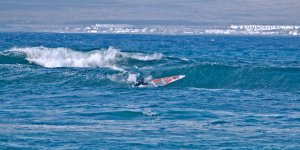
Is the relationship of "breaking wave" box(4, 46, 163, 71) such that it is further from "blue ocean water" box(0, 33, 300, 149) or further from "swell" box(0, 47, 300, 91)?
"blue ocean water" box(0, 33, 300, 149)

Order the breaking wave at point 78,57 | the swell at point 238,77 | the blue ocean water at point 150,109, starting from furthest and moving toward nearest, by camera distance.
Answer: the breaking wave at point 78,57
the swell at point 238,77
the blue ocean water at point 150,109

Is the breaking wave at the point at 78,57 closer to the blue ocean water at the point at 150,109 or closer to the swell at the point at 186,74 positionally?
the swell at the point at 186,74

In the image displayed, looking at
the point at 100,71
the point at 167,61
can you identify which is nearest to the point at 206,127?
the point at 100,71

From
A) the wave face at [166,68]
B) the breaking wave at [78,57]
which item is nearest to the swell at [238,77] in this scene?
the wave face at [166,68]

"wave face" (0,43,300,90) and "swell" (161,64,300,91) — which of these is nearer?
"swell" (161,64,300,91)

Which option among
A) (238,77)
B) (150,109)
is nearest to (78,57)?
(238,77)

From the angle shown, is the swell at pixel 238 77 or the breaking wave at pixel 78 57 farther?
the breaking wave at pixel 78 57

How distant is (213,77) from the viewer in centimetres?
3419

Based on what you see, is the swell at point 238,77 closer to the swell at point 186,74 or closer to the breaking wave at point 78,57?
the swell at point 186,74

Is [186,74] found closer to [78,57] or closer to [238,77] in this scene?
[238,77]

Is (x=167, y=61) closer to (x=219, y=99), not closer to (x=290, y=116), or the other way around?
(x=219, y=99)

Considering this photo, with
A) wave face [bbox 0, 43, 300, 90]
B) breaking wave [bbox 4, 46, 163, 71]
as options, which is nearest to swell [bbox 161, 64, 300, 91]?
wave face [bbox 0, 43, 300, 90]

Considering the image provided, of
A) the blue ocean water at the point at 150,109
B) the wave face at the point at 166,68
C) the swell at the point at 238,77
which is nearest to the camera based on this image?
the blue ocean water at the point at 150,109

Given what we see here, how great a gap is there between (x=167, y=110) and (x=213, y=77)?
43.6 feet
